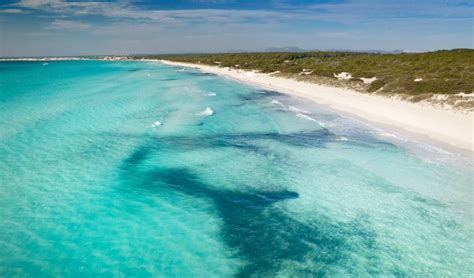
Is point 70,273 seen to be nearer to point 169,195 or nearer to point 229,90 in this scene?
point 169,195

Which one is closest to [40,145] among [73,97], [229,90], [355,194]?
[355,194]

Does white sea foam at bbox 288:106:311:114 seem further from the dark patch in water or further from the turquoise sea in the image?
the dark patch in water

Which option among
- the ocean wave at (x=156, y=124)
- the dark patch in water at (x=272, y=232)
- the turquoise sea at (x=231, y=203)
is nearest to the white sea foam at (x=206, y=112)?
the ocean wave at (x=156, y=124)

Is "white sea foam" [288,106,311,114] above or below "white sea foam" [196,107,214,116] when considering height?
above

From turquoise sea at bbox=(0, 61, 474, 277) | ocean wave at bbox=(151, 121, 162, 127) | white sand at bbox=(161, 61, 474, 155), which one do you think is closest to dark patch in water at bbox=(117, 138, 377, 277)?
turquoise sea at bbox=(0, 61, 474, 277)

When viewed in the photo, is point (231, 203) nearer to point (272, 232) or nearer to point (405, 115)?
point (272, 232)

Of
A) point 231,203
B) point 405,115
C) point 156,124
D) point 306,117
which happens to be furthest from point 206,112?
point 231,203
